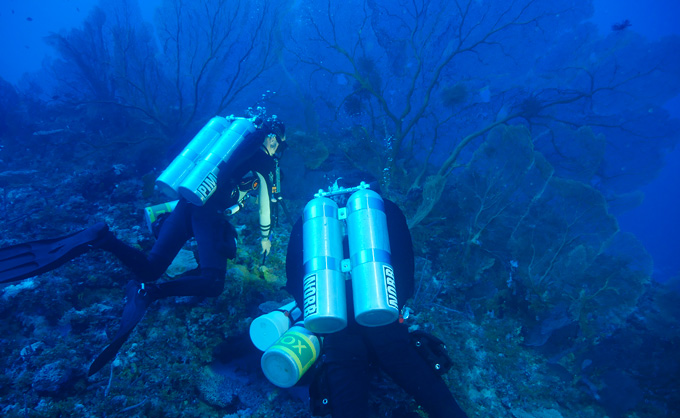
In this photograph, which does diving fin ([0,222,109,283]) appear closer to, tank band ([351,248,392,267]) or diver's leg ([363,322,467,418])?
tank band ([351,248,392,267])

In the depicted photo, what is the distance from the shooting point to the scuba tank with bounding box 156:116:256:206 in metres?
2.93

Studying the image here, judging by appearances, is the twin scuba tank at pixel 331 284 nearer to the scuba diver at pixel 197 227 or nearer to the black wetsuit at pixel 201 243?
the black wetsuit at pixel 201 243

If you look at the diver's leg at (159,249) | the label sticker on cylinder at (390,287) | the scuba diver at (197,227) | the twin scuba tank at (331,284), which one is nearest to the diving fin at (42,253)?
the scuba diver at (197,227)

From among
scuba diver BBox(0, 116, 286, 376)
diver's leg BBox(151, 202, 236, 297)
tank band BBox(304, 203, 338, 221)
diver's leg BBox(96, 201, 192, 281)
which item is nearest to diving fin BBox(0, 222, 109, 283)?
scuba diver BBox(0, 116, 286, 376)

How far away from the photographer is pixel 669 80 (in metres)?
9.84

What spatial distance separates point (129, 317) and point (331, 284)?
64.2 inches

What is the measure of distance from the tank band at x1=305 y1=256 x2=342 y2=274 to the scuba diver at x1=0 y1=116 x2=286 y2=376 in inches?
39.9

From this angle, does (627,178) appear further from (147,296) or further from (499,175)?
(147,296)

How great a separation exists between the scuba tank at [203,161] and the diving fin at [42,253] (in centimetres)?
70

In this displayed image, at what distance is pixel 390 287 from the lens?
93.5 inches

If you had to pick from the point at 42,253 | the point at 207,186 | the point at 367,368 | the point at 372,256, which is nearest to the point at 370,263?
the point at 372,256

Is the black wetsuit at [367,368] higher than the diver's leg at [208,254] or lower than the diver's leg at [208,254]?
lower

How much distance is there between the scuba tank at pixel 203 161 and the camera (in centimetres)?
293

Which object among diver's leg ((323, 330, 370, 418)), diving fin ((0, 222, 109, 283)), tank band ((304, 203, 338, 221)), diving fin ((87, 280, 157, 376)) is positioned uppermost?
tank band ((304, 203, 338, 221))
